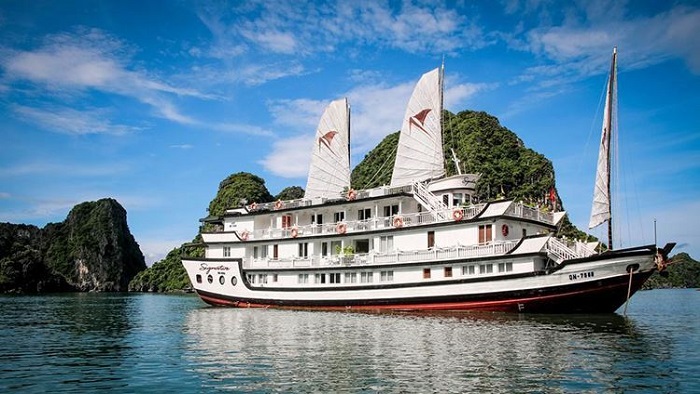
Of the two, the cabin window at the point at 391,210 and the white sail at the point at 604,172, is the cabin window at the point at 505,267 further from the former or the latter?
the cabin window at the point at 391,210

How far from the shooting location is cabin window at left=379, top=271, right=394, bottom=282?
28.9 meters

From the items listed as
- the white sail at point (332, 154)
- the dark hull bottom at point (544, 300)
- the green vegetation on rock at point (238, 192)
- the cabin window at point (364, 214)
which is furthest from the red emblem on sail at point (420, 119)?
the green vegetation on rock at point (238, 192)

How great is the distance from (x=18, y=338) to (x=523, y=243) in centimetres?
2049

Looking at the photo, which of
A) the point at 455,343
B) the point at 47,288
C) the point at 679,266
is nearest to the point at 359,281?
the point at 455,343

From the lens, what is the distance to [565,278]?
24.0m

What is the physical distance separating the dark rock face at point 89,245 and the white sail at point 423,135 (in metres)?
94.6

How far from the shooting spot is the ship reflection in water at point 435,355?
11.3 metres

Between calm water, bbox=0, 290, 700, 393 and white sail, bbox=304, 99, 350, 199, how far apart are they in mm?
14132

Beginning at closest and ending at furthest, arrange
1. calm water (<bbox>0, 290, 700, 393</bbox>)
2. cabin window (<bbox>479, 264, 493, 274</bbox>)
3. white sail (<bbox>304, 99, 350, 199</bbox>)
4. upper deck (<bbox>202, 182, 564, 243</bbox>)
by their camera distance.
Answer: calm water (<bbox>0, 290, 700, 393</bbox>) < cabin window (<bbox>479, 264, 493, 274</bbox>) < upper deck (<bbox>202, 182, 564, 243</bbox>) < white sail (<bbox>304, 99, 350, 199</bbox>)

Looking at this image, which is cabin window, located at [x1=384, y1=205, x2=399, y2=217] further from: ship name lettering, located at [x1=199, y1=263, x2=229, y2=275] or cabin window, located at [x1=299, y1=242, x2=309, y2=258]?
ship name lettering, located at [x1=199, y1=263, x2=229, y2=275]

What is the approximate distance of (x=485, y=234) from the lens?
26609 mm

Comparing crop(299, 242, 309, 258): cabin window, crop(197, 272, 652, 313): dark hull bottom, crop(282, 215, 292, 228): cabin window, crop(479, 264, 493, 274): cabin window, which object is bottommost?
crop(197, 272, 652, 313): dark hull bottom

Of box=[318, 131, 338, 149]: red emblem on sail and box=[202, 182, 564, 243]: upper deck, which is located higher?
box=[318, 131, 338, 149]: red emblem on sail

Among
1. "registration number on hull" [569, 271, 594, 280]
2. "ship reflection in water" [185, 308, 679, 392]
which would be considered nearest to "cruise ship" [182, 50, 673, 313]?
"registration number on hull" [569, 271, 594, 280]
